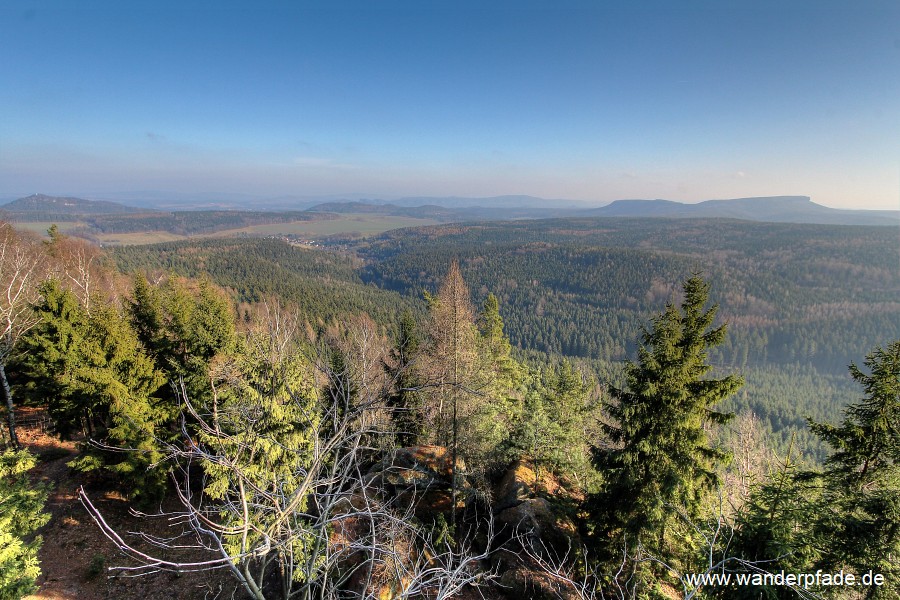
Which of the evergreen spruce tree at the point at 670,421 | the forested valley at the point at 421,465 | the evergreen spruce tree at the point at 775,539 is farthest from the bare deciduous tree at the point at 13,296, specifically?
the evergreen spruce tree at the point at 775,539

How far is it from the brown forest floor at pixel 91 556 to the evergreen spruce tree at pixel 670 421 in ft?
37.5

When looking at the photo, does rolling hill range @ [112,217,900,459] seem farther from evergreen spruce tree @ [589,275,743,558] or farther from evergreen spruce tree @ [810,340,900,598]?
evergreen spruce tree @ [810,340,900,598]

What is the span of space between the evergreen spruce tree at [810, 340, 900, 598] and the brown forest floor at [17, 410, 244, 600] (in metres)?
14.4

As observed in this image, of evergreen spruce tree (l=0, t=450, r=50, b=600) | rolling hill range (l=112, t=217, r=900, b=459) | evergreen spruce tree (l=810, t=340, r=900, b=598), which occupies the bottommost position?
rolling hill range (l=112, t=217, r=900, b=459)

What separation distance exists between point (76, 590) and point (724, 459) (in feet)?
Answer: 65.1

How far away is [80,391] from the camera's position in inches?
582

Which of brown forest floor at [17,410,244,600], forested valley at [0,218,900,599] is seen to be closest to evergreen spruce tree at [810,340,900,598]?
forested valley at [0,218,900,599]

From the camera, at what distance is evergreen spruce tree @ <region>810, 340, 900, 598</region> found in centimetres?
774

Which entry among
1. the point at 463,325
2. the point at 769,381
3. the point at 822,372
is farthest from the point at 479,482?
the point at 822,372

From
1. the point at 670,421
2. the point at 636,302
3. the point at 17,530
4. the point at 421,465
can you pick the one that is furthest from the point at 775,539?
the point at 636,302

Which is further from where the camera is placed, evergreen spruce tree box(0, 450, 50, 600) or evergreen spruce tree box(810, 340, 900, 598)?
evergreen spruce tree box(0, 450, 50, 600)

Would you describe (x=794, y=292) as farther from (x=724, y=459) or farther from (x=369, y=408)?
(x=369, y=408)

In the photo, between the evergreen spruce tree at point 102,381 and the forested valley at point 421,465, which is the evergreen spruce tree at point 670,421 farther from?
the evergreen spruce tree at point 102,381

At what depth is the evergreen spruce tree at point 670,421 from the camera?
34.8 feet
